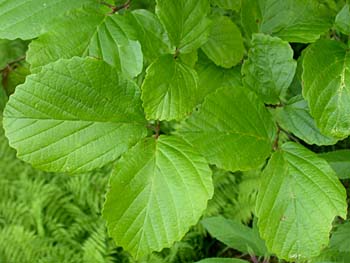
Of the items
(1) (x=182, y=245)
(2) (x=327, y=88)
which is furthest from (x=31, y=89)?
(1) (x=182, y=245)

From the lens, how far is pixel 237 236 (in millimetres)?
1213

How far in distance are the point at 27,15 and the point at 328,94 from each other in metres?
0.35

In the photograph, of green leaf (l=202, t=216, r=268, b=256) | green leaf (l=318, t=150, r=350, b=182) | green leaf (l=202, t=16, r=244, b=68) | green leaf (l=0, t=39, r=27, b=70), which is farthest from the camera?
green leaf (l=0, t=39, r=27, b=70)

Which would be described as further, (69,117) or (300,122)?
(300,122)

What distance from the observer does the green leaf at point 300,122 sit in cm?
66

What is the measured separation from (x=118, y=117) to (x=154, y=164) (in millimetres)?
65

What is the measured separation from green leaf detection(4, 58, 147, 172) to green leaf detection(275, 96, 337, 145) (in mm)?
226

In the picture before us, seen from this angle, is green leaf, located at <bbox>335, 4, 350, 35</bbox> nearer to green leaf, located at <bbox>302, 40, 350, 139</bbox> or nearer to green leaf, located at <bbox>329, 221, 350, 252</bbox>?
green leaf, located at <bbox>302, 40, 350, 139</bbox>

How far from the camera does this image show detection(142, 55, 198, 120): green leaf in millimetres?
565

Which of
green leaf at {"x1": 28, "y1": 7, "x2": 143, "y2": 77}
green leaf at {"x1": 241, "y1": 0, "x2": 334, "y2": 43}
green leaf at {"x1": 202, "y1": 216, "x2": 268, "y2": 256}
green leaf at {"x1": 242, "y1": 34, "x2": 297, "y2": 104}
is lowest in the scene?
green leaf at {"x1": 202, "y1": 216, "x2": 268, "y2": 256}

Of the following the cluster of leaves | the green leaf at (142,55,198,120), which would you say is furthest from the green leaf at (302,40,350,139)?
the green leaf at (142,55,198,120)

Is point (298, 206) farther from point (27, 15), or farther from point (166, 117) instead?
point (27, 15)

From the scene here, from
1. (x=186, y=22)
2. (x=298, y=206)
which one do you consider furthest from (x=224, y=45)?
(x=298, y=206)

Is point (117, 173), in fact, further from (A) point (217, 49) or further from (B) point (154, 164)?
(A) point (217, 49)
